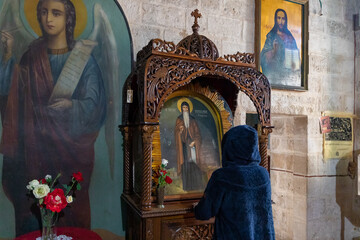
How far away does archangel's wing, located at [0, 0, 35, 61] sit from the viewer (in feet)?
7.36

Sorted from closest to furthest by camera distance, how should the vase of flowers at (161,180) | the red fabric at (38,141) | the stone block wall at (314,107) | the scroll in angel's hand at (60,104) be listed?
the vase of flowers at (161,180) → the red fabric at (38,141) → the scroll in angel's hand at (60,104) → the stone block wall at (314,107)

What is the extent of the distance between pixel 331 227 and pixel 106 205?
2758 millimetres

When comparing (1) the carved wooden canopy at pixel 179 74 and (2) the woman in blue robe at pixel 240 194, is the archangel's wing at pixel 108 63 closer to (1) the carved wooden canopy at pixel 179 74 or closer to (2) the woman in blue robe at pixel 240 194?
(1) the carved wooden canopy at pixel 179 74

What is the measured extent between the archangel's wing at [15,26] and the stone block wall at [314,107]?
1.63 meters

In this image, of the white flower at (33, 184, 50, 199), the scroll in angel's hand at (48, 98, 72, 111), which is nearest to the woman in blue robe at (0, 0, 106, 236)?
the scroll in angel's hand at (48, 98, 72, 111)

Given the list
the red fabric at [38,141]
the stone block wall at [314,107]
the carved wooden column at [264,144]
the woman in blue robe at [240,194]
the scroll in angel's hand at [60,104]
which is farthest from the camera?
the stone block wall at [314,107]

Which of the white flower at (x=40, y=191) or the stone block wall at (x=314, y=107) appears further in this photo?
the stone block wall at (x=314, y=107)

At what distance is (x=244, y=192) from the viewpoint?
185 cm

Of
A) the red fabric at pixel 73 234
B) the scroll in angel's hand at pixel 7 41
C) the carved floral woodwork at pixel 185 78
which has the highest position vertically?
the scroll in angel's hand at pixel 7 41

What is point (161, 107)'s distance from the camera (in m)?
2.06

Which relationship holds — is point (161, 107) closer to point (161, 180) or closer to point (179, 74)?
point (179, 74)

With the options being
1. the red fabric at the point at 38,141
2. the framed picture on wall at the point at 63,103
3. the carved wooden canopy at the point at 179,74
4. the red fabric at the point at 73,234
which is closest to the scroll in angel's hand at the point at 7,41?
the framed picture on wall at the point at 63,103

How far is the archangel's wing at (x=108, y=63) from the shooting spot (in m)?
2.53

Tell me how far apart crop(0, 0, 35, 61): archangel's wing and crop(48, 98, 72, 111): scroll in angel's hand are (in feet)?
1.38
